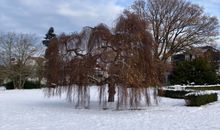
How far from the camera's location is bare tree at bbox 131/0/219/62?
2114 inches

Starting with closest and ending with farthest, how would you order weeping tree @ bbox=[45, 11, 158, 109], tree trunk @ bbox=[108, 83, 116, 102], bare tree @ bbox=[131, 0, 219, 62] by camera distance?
1. weeping tree @ bbox=[45, 11, 158, 109]
2. tree trunk @ bbox=[108, 83, 116, 102]
3. bare tree @ bbox=[131, 0, 219, 62]

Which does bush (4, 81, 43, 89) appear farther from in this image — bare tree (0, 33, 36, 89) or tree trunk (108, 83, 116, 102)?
tree trunk (108, 83, 116, 102)

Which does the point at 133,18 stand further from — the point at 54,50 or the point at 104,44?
the point at 54,50

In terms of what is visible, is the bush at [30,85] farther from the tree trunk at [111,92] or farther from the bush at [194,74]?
the tree trunk at [111,92]

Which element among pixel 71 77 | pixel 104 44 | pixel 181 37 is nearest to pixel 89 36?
pixel 104 44

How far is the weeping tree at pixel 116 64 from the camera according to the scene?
20.5m

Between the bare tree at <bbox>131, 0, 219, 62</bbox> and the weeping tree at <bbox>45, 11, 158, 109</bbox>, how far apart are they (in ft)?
105

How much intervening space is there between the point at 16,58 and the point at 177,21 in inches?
932

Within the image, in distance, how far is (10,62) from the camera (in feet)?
189

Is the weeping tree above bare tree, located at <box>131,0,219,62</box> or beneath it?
beneath

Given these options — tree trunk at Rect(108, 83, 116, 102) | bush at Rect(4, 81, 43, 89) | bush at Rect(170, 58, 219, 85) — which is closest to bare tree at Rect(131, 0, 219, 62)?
bush at Rect(170, 58, 219, 85)

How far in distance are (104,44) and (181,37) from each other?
36140 mm

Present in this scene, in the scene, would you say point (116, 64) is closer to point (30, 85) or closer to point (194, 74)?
point (30, 85)

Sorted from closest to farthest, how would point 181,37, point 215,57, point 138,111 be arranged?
point 138,111, point 181,37, point 215,57
